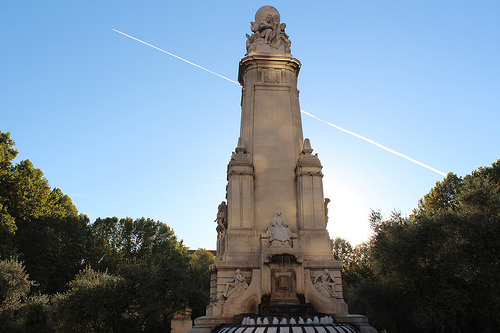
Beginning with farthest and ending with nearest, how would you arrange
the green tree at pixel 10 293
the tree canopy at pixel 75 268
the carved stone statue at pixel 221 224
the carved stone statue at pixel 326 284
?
the green tree at pixel 10 293 < the tree canopy at pixel 75 268 < the carved stone statue at pixel 221 224 < the carved stone statue at pixel 326 284

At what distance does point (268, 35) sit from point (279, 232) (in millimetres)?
10583

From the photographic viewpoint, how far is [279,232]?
16.6 meters

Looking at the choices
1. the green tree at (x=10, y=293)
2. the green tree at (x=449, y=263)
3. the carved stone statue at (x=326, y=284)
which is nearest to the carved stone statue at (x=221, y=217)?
the carved stone statue at (x=326, y=284)

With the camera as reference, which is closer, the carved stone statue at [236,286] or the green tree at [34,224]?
the carved stone statue at [236,286]

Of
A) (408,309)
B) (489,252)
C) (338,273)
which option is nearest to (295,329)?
A: (338,273)

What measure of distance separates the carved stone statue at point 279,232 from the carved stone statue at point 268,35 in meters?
9.07

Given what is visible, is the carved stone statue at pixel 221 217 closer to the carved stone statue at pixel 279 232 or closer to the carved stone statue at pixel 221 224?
the carved stone statue at pixel 221 224

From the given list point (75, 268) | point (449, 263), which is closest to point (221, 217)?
point (449, 263)

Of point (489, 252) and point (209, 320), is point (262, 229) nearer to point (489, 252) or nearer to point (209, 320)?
point (209, 320)

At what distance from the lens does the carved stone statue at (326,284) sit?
1578cm

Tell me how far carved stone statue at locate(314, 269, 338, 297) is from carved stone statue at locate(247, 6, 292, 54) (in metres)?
11.4

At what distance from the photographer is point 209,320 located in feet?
47.8

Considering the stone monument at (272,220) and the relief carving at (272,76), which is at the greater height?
the relief carving at (272,76)

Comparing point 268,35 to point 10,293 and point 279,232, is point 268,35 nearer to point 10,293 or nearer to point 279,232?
point 279,232
